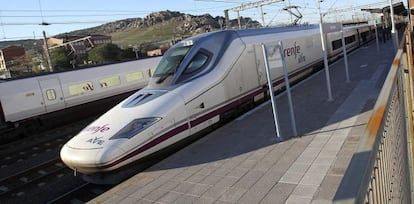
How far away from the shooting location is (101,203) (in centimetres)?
584

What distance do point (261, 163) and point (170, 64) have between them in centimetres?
414

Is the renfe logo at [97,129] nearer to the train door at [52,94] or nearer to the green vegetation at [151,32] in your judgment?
the train door at [52,94]

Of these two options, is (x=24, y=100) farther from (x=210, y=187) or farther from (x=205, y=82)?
(x=210, y=187)

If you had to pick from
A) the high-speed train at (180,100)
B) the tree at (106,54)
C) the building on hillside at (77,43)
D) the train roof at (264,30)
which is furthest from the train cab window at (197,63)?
the tree at (106,54)

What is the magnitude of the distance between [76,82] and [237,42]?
922 centimetres

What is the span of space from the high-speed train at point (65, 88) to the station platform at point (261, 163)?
9.19m

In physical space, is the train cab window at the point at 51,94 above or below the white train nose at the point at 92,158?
above

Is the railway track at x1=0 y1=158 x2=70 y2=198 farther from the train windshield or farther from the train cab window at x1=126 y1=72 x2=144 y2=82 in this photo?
the train cab window at x1=126 y1=72 x2=144 y2=82

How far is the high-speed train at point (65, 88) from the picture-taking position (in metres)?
14.5

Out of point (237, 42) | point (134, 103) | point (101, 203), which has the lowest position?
point (101, 203)

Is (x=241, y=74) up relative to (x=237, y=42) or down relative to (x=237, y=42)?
down

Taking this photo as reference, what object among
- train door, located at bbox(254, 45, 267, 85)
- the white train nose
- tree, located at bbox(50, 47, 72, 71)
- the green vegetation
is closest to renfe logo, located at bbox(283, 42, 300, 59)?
train door, located at bbox(254, 45, 267, 85)

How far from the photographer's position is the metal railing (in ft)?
4.44

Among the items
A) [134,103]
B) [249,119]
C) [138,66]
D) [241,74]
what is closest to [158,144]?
[134,103]
